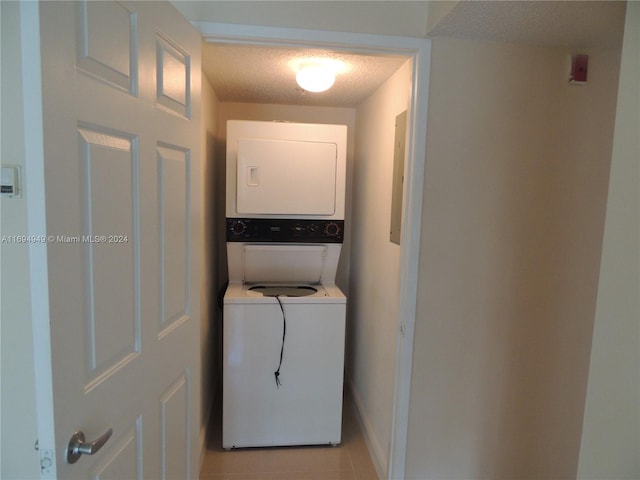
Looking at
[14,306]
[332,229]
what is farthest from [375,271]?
[14,306]

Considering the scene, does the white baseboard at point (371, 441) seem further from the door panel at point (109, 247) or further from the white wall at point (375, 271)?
the door panel at point (109, 247)

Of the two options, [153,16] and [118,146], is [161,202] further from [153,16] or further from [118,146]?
[153,16]

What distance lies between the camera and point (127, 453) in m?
1.02

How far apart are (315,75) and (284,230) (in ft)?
2.84

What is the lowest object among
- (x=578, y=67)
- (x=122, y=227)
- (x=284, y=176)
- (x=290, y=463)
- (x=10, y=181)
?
(x=290, y=463)

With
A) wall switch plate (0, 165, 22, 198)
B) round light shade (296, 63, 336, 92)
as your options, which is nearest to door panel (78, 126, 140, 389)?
wall switch plate (0, 165, 22, 198)

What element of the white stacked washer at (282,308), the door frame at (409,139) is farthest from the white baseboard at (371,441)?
the door frame at (409,139)

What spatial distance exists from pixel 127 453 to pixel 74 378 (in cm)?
37

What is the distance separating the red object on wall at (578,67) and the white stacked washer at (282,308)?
112 cm

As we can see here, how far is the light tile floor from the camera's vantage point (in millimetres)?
1979

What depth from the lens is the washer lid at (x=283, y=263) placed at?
2.25 meters

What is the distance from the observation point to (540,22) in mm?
1310

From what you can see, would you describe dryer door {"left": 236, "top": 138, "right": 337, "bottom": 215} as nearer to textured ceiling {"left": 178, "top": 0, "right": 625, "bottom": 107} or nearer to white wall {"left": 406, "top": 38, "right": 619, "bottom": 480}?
textured ceiling {"left": 178, "top": 0, "right": 625, "bottom": 107}

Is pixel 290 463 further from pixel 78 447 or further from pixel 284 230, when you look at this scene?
pixel 78 447
